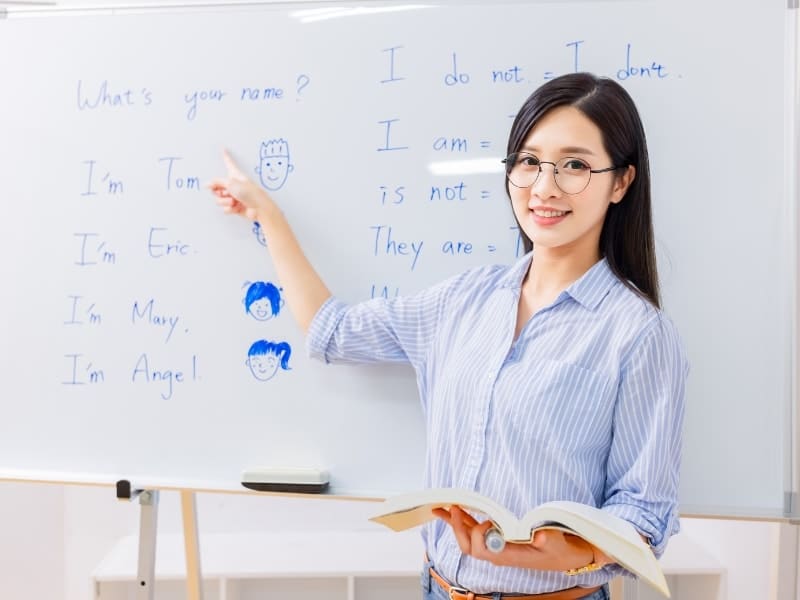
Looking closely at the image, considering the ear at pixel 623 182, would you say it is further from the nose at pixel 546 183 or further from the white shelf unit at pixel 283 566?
the white shelf unit at pixel 283 566

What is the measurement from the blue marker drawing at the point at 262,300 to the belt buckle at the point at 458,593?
546 mm

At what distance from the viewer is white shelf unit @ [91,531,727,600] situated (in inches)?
76.4

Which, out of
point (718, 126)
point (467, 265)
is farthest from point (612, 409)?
point (718, 126)

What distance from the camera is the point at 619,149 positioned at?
1.05 meters

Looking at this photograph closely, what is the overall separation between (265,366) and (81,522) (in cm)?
119

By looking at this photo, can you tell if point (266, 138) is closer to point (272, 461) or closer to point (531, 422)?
point (272, 461)

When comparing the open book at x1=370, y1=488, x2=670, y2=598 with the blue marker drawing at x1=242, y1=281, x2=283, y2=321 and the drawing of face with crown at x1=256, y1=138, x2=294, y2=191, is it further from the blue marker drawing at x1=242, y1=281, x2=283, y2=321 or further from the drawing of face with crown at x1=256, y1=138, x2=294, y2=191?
the drawing of face with crown at x1=256, y1=138, x2=294, y2=191

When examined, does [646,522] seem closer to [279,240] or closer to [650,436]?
[650,436]

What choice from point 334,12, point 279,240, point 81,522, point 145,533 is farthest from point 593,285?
point 81,522

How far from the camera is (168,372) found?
1376 millimetres

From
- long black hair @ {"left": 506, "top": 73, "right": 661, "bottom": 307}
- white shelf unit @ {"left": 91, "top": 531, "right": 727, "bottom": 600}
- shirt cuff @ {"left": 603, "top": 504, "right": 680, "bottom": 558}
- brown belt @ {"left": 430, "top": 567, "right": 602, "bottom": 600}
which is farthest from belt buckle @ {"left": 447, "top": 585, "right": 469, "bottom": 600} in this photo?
white shelf unit @ {"left": 91, "top": 531, "right": 727, "bottom": 600}

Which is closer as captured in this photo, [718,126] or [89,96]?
[718,126]

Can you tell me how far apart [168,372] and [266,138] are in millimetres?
445

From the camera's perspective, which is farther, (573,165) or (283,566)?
(283,566)
